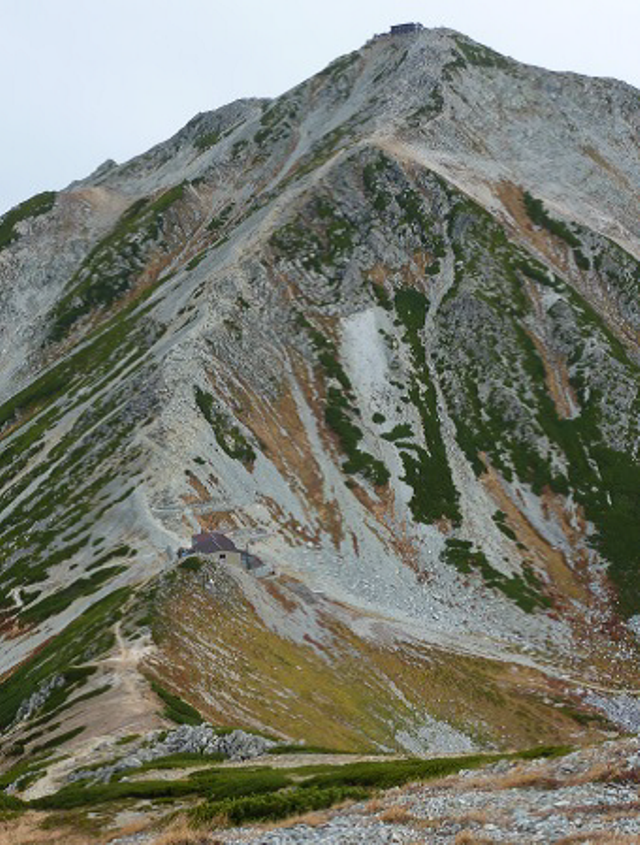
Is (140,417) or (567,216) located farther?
(567,216)

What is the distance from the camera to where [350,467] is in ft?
392

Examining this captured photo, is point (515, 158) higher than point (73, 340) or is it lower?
lower

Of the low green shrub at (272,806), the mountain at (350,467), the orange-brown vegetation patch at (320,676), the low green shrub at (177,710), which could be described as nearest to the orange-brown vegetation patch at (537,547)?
the mountain at (350,467)

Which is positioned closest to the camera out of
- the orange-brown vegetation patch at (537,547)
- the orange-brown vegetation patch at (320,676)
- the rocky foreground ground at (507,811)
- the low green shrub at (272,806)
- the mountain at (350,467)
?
the rocky foreground ground at (507,811)

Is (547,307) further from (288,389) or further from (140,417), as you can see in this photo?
(140,417)

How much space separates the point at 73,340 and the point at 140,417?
76082 millimetres

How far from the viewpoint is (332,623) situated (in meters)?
83.1

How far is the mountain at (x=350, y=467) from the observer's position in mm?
68312

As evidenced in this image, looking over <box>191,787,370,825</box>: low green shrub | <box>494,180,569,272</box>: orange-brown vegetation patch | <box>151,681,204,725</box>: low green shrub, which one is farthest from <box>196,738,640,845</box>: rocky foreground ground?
<box>494,180,569,272</box>: orange-brown vegetation patch

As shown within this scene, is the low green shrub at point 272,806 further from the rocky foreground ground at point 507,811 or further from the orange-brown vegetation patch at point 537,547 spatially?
the orange-brown vegetation patch at point 537,547

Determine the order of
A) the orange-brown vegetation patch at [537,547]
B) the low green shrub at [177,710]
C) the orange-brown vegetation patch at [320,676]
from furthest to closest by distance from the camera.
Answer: the orange-brown vegetation patch at [537,547]
the orange-brown vegetation patch at [320,676]
the low green shrub at [177,710]

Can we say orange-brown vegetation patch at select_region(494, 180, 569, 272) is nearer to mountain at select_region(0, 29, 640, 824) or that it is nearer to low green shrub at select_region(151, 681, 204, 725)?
mountain at select_region(0, 29, 640, 824)

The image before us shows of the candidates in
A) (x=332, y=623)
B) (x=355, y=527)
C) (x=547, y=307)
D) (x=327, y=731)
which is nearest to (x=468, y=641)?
(x=332, y=623)

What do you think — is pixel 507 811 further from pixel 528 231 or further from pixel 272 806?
pixel 528 231
